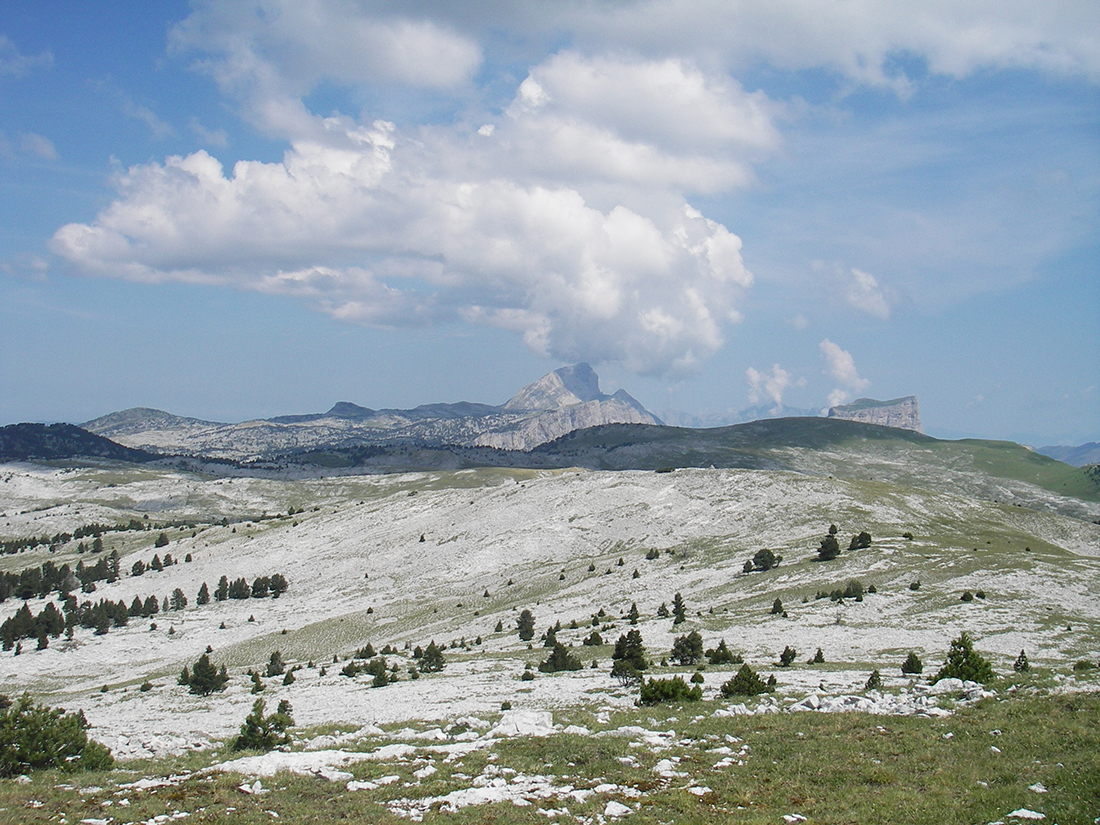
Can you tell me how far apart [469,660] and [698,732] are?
96.1ft

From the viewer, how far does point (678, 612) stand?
5809 centimetres

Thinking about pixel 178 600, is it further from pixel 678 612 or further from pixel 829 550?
pixel 829 550

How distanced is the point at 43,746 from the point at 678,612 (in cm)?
4384

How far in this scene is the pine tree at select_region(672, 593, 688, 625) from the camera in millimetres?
56188

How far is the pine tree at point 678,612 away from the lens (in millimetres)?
56188

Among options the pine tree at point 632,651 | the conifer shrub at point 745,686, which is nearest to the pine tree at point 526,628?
the pine tree at point 632,651

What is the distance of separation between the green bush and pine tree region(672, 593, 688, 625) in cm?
4025

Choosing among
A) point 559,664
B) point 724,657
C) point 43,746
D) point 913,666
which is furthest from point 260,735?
point 913,666

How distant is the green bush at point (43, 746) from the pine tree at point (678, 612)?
132ft

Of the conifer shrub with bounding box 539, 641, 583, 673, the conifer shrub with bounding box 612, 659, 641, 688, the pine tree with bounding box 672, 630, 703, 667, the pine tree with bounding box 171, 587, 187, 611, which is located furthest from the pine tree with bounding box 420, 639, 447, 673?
the pine tree with bounding box 171, 587, 187, 611

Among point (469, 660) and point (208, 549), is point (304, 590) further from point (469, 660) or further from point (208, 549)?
point (469, 660)

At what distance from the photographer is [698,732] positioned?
25.2 metres

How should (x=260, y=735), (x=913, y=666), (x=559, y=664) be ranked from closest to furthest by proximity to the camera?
(x=260, y=735), (x=913, y=666), (x=559, y=664)

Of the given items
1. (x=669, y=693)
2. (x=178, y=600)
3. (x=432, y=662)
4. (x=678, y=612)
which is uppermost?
(x=669, y=693)
